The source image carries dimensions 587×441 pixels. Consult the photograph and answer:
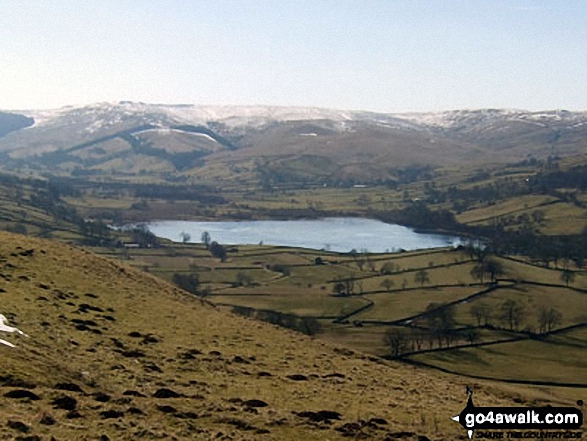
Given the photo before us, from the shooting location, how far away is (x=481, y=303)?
163 m

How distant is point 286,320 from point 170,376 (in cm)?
9541

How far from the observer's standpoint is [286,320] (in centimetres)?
13462

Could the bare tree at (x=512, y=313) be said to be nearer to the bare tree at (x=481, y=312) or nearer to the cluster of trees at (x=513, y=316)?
the cluster of trees at (x=513, y=316)

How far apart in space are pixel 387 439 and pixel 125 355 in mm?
19484

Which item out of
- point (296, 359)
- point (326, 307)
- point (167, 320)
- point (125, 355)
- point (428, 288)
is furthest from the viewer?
point (428, 288)

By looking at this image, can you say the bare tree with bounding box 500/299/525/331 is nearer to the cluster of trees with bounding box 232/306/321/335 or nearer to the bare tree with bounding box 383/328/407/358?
the bare tree with bounding box 383/328/407/358

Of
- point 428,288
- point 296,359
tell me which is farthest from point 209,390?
point 428,288

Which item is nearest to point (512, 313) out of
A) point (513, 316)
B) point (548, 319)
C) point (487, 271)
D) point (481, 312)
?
point (513, 316)

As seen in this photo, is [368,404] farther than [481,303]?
No

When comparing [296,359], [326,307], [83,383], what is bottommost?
[326,307]

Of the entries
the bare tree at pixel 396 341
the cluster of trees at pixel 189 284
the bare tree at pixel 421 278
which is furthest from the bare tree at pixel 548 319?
the cluster of trees at pixel 189 284

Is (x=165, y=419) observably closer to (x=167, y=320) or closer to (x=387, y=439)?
(x=387, y=439)

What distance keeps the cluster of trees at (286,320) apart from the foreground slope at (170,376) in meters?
59.9

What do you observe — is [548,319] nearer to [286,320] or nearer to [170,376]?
[286,320]
